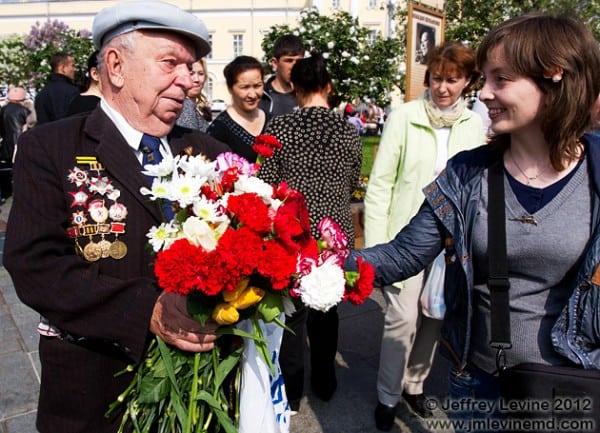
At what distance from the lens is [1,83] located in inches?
1068

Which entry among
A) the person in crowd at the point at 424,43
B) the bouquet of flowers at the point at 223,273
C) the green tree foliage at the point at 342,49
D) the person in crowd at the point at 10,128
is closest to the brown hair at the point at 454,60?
the bouquet of flowers at the point at 223,273

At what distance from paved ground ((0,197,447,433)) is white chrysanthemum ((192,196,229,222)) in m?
2.26

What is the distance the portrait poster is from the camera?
5.46 metres

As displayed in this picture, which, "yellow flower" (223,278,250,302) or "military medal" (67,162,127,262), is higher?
"military medal" (67,162,127,262)

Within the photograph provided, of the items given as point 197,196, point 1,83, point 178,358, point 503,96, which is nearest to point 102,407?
point 178,358

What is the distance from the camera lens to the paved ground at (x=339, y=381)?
10.7 feet

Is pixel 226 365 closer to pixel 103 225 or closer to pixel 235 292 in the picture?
pixel 235 292

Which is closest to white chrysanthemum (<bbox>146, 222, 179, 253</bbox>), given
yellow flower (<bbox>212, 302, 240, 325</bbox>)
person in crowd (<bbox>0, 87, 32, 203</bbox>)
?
yellow flower (<bbox>212, 302, 240, 325</bbox>)

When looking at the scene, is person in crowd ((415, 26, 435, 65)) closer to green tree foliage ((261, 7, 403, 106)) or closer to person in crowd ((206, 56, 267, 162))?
green tree foliage ((261, 7, 403, 106))

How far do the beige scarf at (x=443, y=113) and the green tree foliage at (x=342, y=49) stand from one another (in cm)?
385

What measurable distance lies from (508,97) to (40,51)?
1896 cm

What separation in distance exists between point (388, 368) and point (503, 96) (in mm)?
1971

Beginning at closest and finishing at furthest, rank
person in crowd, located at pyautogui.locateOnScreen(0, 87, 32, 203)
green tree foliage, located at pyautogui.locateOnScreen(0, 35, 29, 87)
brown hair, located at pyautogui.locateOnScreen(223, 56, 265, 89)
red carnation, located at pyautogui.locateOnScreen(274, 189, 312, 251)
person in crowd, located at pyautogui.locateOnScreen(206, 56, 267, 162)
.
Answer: red carnation, located at pyautogui.locateOnScreen(274, 189, 312, 251), person in crowd, located at pyautogui.locateOnScreen(206, 56, 267, 162), brown hair, located at pyautogui.locateOnScreen(223, 56, 265, 89), person in crowd, located at pyautogui.locateOnScreen(0, 87, 32, 203), green tree foliage, located at pyautogui.locateOnScreen(0, 35, 29, 87)

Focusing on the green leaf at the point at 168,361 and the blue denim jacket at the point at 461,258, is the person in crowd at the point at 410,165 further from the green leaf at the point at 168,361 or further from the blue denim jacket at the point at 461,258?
the green leaf at the point at 168,361
